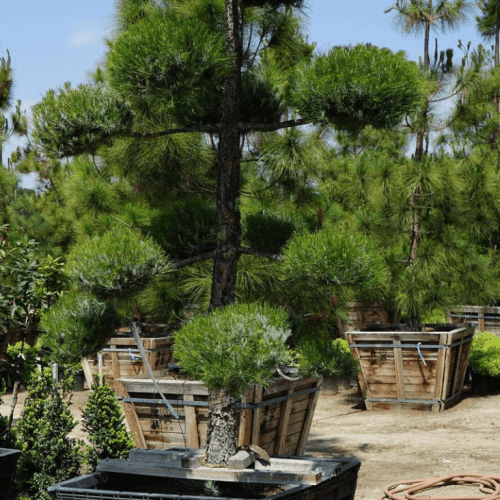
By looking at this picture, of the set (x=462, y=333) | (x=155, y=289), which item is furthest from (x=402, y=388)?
(x=155, y=289)

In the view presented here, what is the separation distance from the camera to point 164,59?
10.9ft

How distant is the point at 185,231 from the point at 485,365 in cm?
559

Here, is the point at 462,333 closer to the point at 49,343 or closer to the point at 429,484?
the point at 429,484

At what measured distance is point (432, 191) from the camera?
8.27 m

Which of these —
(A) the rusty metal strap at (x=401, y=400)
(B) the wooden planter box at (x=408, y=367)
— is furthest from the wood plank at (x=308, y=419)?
(A) the rusty metal strap at (x=401, y=400)

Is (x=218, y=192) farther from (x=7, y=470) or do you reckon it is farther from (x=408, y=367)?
(x=408, y=367)

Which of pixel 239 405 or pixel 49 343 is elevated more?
pixel 49 343

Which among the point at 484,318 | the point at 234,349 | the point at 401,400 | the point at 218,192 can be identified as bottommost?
the point at 401,400

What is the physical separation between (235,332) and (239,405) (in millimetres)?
1803

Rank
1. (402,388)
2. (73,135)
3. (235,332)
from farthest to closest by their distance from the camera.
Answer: (402,388) < (73,135) < (235,332)

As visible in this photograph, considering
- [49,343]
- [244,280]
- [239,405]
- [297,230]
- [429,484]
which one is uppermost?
[297,230]

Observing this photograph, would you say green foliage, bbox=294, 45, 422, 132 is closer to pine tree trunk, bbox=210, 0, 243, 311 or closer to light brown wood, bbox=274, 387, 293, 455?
pine tree trunk, bbox=210, 0, 243, 311

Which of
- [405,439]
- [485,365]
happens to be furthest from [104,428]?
[485,365]

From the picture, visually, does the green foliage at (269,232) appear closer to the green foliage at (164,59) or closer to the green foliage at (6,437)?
the green foliage at (164,59)
